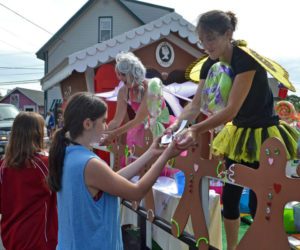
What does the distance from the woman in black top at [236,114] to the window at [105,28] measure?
17.7m

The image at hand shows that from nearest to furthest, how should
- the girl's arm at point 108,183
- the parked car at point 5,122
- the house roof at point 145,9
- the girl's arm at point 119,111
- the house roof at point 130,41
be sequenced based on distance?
the girl's arm at point 108,183 → the girl's arm at point 119,111 → the house roof at point 130,41 → the parked car at point 5,122 → the house roof at point 145,9

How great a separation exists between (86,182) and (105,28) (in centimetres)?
1857

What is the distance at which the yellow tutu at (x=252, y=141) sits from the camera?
193 cm

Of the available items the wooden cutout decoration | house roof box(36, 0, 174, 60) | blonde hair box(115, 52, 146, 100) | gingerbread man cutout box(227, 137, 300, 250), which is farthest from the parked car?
house roof box(36, 0, 174, 60)

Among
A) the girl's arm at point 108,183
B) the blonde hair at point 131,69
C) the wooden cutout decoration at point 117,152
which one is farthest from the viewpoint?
the wooden cutout decoration at point 117,152

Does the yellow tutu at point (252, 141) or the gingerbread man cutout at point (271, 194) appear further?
the yellow tutu at point (252, 141)

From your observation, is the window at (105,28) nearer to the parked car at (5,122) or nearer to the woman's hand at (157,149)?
the parked car at (5,122)

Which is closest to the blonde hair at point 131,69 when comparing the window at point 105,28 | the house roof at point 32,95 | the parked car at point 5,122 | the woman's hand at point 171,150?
the woman's hand at point 171,150

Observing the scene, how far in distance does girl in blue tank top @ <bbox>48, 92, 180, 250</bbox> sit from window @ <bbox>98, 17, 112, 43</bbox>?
18045 millimetres

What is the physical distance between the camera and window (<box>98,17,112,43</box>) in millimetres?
18812

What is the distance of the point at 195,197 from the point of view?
2.28 metres

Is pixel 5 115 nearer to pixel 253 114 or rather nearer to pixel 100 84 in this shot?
pixel 100 84

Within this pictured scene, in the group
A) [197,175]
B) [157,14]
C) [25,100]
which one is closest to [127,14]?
[157,14]

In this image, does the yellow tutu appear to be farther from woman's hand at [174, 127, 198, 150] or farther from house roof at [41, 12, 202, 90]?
house roof at [41, 12, 202, 90]
